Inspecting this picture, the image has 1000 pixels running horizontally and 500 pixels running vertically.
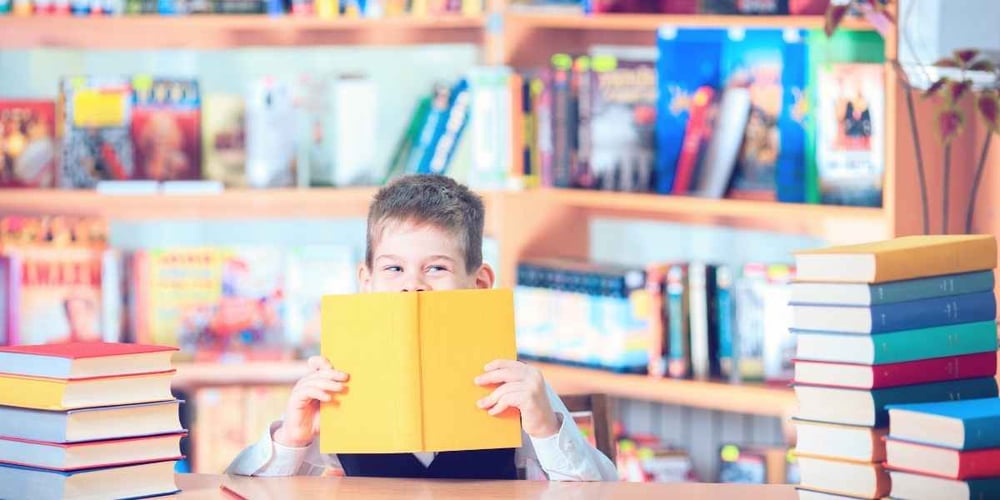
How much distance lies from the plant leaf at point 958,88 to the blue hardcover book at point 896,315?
1066 millimetres

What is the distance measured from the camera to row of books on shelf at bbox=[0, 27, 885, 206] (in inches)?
135

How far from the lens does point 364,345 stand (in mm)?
1901

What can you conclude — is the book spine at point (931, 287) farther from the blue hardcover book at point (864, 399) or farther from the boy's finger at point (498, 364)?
the boy's finger at point (498, 364)

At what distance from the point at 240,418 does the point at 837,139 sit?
1766 mm

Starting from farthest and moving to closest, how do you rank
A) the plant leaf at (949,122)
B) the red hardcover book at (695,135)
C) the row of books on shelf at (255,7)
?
the row of books on shelf at (255,7) < the red hardcover book at (695,135) < the plant leaf at (949,122)

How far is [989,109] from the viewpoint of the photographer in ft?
9.16

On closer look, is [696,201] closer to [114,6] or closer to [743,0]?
[743,0]

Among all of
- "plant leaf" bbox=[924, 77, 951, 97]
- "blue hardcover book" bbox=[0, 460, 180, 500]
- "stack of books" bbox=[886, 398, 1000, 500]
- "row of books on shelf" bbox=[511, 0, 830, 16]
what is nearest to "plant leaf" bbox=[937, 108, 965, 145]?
"plant leaf" bbox=[924, 77, 951, 97]

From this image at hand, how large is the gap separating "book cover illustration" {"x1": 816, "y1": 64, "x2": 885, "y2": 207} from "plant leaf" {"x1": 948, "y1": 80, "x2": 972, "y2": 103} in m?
0.45

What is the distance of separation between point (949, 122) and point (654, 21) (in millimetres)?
947

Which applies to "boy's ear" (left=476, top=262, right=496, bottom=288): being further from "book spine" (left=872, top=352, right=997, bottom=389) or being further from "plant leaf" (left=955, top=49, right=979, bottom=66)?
"plant leaf" (left=955, top=49, right=979, bottom=66)

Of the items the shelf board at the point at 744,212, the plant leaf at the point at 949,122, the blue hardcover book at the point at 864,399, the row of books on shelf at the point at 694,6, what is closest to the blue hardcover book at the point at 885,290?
the blue hardcover book at the point at 864,399

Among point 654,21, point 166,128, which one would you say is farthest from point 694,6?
point 166,128

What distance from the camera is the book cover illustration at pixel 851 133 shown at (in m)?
3.31
